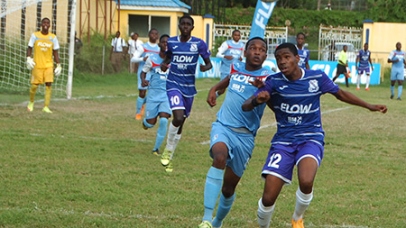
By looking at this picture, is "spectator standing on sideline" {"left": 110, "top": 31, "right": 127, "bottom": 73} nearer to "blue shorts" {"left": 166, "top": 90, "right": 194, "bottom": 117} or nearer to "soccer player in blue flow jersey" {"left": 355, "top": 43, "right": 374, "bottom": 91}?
"soccer player in blue flow jersey" {"left": 355, "top": 43, "right": 374, "bottom": 91}

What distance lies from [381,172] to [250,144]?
432cm

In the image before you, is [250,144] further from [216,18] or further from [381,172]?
[216,18]

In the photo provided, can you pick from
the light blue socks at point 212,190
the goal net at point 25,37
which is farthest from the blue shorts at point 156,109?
the goal net at point 25,37

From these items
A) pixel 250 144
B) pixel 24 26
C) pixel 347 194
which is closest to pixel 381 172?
pixel 347 194

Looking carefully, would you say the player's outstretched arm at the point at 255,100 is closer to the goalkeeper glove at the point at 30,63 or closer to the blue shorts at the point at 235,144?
the blue shorts at the point at 235,144

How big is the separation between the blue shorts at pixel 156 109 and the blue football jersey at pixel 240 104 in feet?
16.4

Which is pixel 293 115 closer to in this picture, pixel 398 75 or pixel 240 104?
pixel 240 104

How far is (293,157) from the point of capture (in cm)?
698

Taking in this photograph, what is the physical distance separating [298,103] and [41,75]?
38.7 feet

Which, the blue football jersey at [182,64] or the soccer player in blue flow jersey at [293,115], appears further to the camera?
the blue football jersey at [182,64]

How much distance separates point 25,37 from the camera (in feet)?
73.7

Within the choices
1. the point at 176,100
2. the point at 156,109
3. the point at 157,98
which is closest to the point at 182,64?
the point at 176,100

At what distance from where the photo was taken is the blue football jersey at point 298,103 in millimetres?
7016

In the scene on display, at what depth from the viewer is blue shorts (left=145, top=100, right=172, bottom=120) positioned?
12.6 metres
